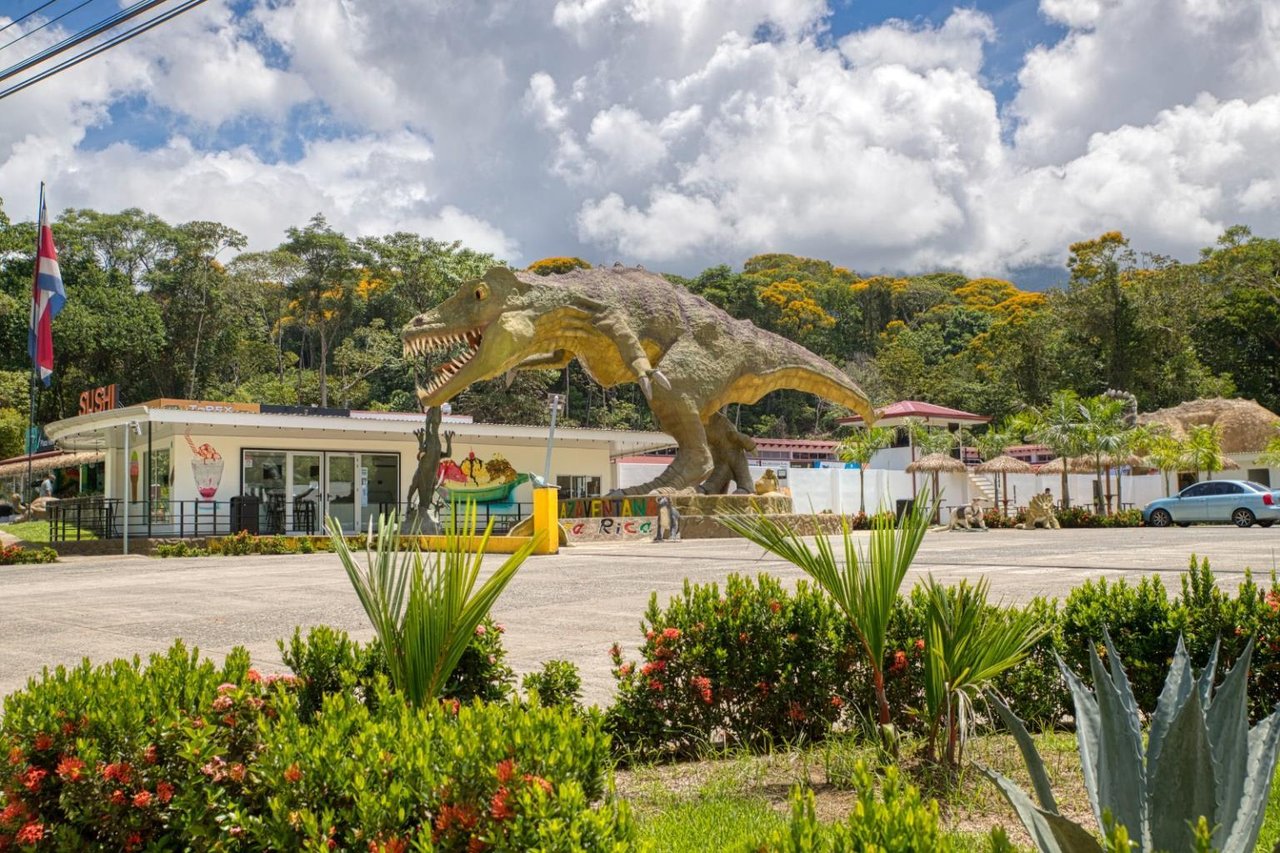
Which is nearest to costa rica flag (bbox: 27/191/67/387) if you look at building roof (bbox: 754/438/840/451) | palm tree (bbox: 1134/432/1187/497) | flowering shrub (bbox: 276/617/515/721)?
flowering shrub (bbox: 276/617/515/721)

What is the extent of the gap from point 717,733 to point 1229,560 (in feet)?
33.1

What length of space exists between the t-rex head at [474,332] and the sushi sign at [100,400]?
998 centimetres

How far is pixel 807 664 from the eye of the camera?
172 inches

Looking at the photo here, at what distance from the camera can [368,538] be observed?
3465mm

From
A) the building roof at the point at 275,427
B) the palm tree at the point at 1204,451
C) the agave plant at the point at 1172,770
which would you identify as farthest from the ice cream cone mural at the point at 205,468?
the palm tree at the point at 1204,451

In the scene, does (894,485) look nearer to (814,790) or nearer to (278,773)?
(814,790)

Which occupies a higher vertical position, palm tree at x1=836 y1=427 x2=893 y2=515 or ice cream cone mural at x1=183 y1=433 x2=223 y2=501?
palm tree at x1=836 y1=427 x2=893 y2=515

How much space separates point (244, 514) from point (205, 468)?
146 centimetres

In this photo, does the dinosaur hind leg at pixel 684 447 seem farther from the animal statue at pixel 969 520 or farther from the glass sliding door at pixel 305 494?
the animal statue at pixel 969 520

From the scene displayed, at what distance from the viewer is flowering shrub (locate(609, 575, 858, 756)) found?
Result: 14.1 feet

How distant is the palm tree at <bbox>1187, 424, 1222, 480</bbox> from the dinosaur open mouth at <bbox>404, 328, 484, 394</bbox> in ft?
89.4

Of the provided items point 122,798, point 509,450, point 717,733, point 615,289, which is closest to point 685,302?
point 615,289

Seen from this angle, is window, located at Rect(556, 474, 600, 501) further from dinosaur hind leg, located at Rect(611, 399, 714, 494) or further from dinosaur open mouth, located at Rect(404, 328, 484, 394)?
dinosaur open mouth, located at Rect(404, 328, 484, 394)

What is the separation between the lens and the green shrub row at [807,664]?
429 cm
